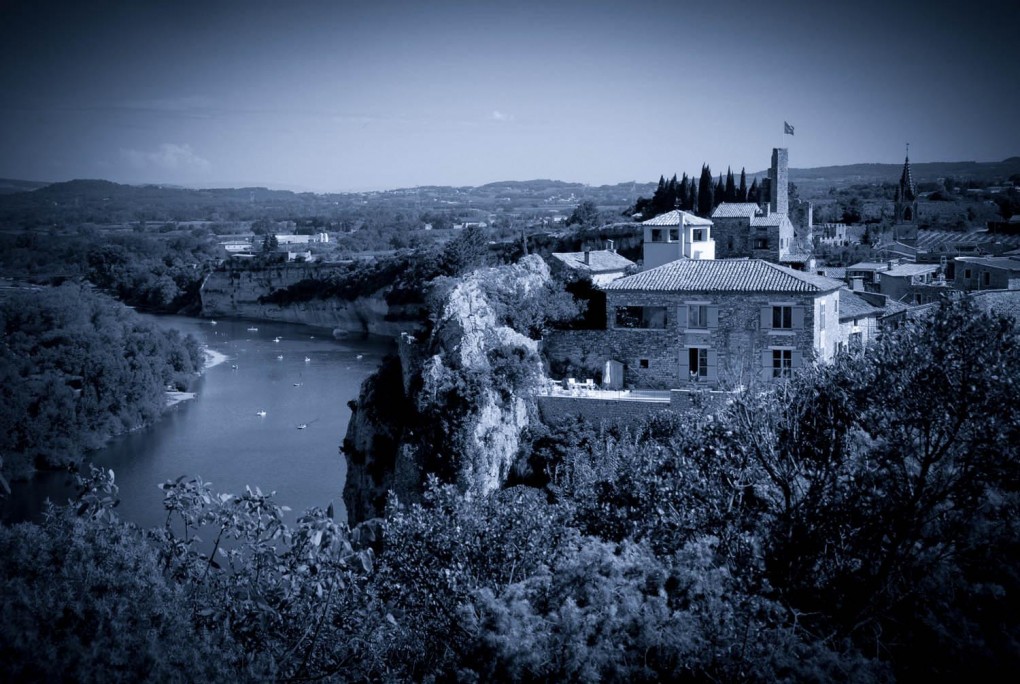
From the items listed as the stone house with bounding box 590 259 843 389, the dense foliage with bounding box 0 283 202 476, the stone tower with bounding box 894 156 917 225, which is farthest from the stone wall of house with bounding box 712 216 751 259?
the stone tower with bounding box 894 156 917 225

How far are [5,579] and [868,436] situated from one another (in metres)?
6.36

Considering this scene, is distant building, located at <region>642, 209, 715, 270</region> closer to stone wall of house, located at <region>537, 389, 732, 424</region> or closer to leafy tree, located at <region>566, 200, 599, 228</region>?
stone wall of house, located at <region>537, 389, 732, 424</region>

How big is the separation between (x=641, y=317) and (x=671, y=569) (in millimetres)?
8823

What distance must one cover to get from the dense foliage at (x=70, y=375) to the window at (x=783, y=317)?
11.8 metres

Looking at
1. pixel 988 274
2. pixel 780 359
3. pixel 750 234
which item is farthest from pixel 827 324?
pixel 750 234

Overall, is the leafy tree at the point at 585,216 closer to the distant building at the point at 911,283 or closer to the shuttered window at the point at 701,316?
the distant building at the point at 911,283

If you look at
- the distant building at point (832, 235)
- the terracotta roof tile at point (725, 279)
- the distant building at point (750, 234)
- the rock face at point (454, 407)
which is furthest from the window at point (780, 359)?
the distant building at point (832, 235)

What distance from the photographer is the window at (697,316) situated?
49.4 feet

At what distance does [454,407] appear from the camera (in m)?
14.1

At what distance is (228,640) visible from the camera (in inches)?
224

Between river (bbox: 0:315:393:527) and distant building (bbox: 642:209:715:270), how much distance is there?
28.2ft

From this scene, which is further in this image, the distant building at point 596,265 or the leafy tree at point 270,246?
the leafy tree at point 270,246

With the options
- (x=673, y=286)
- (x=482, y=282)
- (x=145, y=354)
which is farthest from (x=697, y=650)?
(x=145, y=354)

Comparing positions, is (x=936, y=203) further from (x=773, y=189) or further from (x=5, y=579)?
(x=5, y=579)
